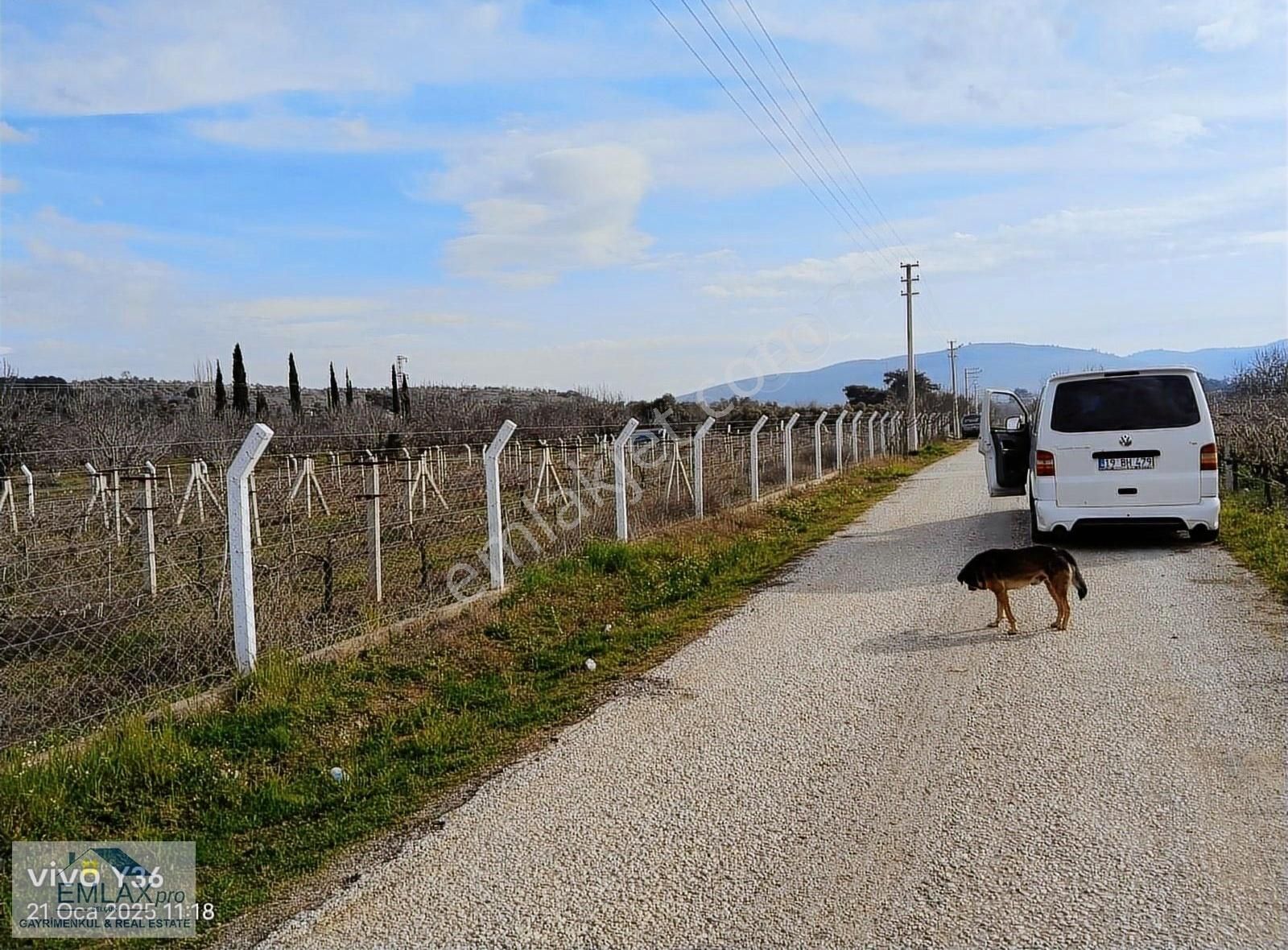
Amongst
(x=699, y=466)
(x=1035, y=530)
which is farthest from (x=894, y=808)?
(x=699, y=466)

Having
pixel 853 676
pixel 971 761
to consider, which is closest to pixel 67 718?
pixel 853 676

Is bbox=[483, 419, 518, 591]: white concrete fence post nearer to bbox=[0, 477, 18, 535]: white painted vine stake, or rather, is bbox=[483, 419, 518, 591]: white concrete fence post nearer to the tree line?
bbox=[0, 477, 18, 535]: white painted vine stake

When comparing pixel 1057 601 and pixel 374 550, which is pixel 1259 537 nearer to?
pixel 1057 601

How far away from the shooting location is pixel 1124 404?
34.4 feet

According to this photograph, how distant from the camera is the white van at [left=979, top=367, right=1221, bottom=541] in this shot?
10312 millimetres

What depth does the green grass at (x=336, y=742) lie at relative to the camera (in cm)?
452

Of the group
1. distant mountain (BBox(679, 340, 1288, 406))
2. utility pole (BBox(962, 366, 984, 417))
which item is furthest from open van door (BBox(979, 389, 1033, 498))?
utility pole (BBox(962, 366, 984, 417))

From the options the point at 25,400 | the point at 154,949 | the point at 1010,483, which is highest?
the point at 25,400

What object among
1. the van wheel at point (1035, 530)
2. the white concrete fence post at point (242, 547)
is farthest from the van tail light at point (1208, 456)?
the white concrete fence post at point (242, 547)

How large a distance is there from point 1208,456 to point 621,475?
6.29m

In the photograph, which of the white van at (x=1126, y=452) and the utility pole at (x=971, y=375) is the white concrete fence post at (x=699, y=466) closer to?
the white van at (x=1126, y=452)

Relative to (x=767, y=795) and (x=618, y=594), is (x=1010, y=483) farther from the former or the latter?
(x=767, y=795)

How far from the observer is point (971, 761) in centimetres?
491

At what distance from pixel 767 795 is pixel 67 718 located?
14.5ft
